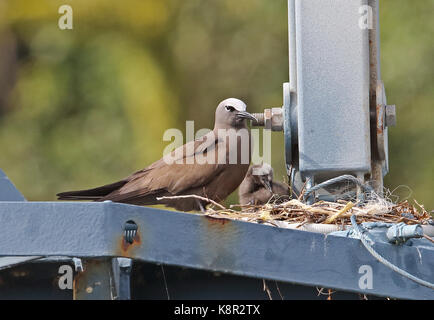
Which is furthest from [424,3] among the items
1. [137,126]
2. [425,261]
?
[425,261]

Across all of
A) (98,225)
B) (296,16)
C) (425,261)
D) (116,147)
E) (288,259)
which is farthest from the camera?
(116,147)

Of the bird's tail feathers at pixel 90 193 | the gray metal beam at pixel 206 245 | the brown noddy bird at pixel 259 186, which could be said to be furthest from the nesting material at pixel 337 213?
the brown noddy bird at pixel 259 186

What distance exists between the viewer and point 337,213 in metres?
4.72

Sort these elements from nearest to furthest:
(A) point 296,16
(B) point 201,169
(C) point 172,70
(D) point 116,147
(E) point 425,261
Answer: (E) point 425,261 → (A) point 296,16 → (B) point 201,169 → (D) point 116,147 → (C) point 172,70

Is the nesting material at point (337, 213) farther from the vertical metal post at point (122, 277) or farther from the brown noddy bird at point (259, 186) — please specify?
the brown noddy bird at point (259, 186)

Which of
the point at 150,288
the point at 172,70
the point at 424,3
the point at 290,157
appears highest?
the point at 424,3

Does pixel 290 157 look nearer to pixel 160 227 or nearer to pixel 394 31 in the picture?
pixel 160 227

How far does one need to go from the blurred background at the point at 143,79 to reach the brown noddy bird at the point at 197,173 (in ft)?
16.9

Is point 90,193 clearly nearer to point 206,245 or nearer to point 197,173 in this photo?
point 197,173

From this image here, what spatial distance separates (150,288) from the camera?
3701 mm

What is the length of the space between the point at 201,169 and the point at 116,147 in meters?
6.40

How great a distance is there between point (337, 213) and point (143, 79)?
31.4 feet

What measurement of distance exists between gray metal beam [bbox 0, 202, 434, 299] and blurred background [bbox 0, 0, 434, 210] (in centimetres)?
918

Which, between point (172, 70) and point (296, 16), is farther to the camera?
point (172, 70)
